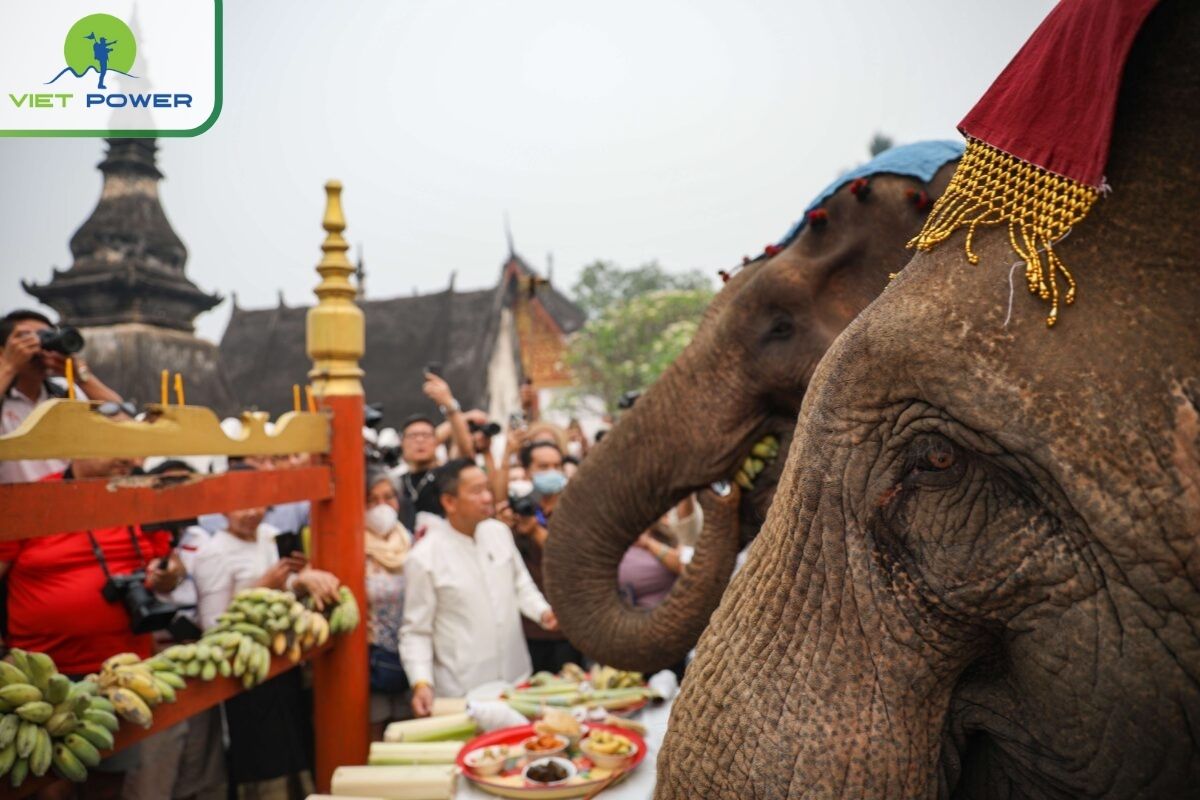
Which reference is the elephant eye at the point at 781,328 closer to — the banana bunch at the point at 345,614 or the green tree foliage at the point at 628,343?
the banana bunch at the point at 345,614

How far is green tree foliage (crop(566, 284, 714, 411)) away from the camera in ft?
105

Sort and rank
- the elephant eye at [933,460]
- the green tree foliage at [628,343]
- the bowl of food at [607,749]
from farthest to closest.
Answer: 1. the green tree foliage at [628,343]
2. the bowl of food at [607,749]
3. the elephant eye at [933,460]

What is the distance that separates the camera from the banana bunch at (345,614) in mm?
3904

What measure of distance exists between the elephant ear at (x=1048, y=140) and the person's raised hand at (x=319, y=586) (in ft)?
10.4

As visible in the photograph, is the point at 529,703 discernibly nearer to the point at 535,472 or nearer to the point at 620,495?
the point at 620,495

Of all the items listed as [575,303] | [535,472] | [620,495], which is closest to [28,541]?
[620,495]

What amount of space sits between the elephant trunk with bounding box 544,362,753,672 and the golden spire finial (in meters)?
1.76

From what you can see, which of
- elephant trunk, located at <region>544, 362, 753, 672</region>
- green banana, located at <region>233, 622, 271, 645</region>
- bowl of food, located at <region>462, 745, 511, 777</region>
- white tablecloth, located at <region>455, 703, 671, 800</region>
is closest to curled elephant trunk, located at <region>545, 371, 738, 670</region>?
elephant trunk, located at <region>544, 362, 753, 672</region>

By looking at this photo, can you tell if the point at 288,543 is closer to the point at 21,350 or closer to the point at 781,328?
the point at 21,350

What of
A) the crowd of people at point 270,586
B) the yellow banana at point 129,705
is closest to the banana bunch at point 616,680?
the crowd of people at point 270,586

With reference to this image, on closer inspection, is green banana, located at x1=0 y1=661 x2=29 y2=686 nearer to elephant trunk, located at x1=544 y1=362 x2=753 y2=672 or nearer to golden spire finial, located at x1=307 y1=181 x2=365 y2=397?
elephant trunk, located at x1=544 y1=362 x2=753 y2=672

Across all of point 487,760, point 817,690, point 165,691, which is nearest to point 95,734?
point 165,691

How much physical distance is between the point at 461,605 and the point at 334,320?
145 cm

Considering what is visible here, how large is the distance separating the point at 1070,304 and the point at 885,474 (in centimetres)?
34
